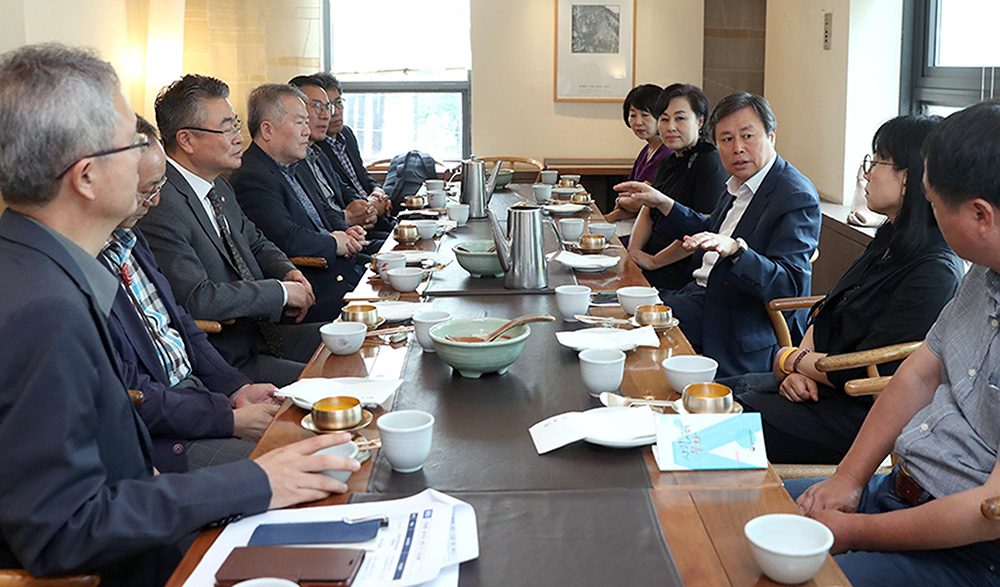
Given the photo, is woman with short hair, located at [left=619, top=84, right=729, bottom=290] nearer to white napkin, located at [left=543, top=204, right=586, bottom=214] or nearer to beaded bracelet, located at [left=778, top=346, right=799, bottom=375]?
white napkin, located at [left=543, top=204, right=586, bottom=214]

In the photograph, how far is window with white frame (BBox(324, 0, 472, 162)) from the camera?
23.8ft

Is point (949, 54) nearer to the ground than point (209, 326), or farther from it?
farther from it

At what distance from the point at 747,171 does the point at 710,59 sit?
4129 millimetres

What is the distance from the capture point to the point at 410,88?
7.37m

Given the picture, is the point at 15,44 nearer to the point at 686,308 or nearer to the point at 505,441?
the point at 686,308

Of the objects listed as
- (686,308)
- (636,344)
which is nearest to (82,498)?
(636,344)

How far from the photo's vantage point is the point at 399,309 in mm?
2383

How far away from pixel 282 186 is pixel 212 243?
1149mm

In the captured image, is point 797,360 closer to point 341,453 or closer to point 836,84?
point 341,453

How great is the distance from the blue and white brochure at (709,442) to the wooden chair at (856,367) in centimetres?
62

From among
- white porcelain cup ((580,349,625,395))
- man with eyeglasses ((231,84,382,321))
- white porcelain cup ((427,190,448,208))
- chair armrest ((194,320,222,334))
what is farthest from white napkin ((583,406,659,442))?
white porcelain cup ((427,190,448,208))

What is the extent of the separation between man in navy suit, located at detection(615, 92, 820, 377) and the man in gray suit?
1357 mm

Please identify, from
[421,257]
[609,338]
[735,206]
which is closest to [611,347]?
[609,338]

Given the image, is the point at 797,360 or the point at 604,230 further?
the point at 604,230
